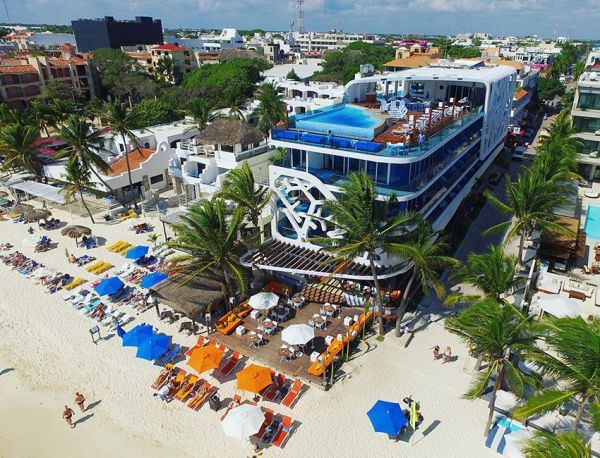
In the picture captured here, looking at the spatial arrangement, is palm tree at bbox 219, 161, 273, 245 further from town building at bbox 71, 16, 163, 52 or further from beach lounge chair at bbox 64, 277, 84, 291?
town building at bbox 71, 16, 163, 52

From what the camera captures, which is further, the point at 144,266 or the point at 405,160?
the point at 144,266

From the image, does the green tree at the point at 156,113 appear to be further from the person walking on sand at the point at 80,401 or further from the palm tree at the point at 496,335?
the palm tree at the point at 496,335

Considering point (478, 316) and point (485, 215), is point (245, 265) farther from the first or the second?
point (485, 215)

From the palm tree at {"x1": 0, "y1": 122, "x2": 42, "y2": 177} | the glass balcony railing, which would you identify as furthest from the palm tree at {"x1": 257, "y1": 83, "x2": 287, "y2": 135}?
the palm tree at {"x1": 0, "y1": 122, "x2": 42, "y2": 177}

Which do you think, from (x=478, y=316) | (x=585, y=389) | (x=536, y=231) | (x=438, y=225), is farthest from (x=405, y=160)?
(x=536, y=231)

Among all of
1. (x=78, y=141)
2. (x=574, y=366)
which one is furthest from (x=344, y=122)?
(x=78, y=141)

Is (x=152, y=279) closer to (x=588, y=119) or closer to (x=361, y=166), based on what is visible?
(x=361, y=166)
